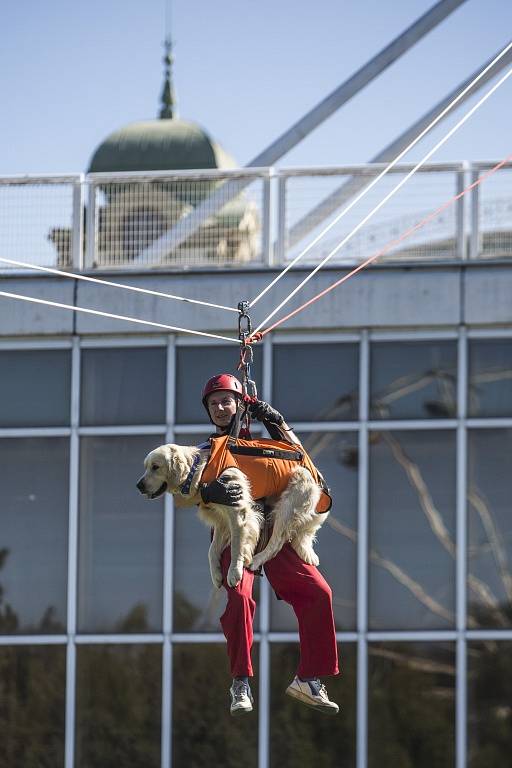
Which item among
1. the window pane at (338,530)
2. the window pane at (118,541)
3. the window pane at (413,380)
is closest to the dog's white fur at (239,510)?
the window pane at (338,530)

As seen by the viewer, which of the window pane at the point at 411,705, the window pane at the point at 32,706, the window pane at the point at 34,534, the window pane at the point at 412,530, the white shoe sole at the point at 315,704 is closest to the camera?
the white shoe sole at the point at 315,704

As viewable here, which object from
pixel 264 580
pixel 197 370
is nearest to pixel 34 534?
pixel 197 370

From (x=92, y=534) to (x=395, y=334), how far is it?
15.1 feet

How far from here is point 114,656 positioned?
26422mm

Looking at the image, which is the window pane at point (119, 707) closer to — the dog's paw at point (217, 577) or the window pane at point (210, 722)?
the window pane at point (210, 722)

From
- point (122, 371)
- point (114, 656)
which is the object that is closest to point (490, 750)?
point (114, 656)

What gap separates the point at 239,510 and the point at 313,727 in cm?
1134

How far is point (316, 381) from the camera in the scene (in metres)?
26.6

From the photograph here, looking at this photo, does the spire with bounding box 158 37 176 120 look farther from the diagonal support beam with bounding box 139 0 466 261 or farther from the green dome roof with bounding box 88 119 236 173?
the diagonal support beam with bounding box 139 0 466 261

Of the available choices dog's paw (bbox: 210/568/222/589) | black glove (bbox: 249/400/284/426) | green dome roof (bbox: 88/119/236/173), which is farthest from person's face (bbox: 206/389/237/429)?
green dome roof (bbox: 88/119/236/173)

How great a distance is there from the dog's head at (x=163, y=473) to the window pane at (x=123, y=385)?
39.4 feet

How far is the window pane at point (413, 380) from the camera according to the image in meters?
26.4

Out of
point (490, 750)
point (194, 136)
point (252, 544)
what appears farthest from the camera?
point (194, 136)

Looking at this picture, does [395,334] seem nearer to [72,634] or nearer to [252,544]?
[72,634]
